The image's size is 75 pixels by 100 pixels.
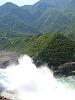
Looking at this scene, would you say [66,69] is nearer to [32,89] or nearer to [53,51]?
[53,51]

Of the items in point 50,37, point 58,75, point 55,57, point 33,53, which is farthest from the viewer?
point 50,37

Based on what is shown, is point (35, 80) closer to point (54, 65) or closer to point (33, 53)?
point (54, 65)

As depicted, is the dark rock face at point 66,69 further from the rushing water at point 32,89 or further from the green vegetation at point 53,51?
the rushing water at point 32,89

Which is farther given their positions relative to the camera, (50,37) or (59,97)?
(50,37)

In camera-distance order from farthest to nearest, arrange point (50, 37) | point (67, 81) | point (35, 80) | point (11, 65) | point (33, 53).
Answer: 1. point (50, 37)
2. point (33, 53)
3. point (11, 65)
4. point (67, 81)
5. point (35, 80)

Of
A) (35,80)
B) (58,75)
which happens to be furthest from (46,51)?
(35,80)

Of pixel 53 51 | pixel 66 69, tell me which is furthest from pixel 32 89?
pixel 53 51

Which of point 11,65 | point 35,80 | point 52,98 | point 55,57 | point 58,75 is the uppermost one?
point 55,57

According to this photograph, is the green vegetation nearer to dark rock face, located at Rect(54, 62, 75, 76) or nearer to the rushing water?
dark rock face, located at Rect(54, 62, 75, 76)

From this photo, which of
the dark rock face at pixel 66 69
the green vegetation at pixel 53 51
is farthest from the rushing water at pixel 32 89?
the green vegetation at pixel 53 51
